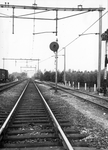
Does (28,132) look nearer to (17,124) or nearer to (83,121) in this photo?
(17,124)

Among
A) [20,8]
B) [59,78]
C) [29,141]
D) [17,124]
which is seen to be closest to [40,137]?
[29,141]

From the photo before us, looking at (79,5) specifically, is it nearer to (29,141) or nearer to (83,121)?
(83,121)

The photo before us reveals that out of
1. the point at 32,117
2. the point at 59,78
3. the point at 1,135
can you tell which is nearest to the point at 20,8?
the point at 32,117

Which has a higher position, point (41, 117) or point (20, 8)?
point (20, 8)

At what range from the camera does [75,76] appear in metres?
39.5

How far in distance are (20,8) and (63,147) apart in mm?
11020

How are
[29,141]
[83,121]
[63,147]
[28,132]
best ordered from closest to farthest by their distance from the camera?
[63,147] → [29,141] → [28,132] → [83,121]

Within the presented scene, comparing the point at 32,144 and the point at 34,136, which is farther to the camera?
the point at 34,136

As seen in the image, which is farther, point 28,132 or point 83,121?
→ point 83,121

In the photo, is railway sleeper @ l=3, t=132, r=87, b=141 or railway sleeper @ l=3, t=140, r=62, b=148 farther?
railway sleeper @ l=3, t=132, r=87, b=141

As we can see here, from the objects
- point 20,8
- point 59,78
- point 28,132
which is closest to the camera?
point 28,132

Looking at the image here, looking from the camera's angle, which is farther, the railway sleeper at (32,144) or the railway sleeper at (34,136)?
the railway sleeper at (34,136)

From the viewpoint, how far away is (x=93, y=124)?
6297mm

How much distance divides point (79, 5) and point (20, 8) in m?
4.08
